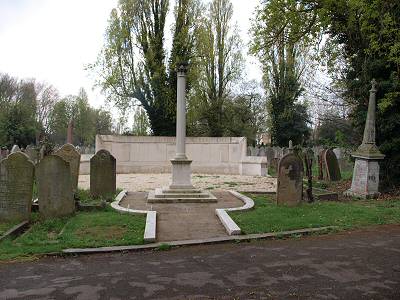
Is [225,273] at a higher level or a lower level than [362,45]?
lower

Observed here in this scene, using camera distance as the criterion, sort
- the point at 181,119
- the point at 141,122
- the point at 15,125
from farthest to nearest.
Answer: the point at 15,125, the point at 141,122, the point at 181,119

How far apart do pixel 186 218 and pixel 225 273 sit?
12.6 ft

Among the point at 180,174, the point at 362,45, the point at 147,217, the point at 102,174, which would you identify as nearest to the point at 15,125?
the point at 102,174

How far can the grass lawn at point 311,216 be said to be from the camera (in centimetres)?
808

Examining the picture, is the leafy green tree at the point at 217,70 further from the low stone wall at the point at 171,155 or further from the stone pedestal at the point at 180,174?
the stone pedestal at the point at 180,174

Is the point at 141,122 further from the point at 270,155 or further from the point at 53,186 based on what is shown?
the point at 53,186

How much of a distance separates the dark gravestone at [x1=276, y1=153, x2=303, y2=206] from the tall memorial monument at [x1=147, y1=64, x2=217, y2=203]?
2.00 m

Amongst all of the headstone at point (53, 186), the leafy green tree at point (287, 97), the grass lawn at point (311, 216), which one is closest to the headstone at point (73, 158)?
the headstone at point (53, 186)

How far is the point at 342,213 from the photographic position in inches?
368

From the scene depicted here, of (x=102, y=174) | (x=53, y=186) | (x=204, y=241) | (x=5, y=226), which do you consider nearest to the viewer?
(x=204, y=241)

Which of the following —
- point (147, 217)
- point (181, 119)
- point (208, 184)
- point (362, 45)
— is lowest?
point (147, 217)

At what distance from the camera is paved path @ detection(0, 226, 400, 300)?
14.5 feet

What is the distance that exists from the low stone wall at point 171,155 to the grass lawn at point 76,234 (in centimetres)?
1341

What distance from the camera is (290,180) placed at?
10078 millimetres
